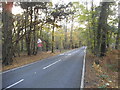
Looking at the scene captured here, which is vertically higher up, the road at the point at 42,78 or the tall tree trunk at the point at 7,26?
the tall tree trunk at the point at 7,26

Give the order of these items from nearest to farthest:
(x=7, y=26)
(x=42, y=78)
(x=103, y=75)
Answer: (x=42, y=78) → (x=103, y=75) → (x=7, y=26)

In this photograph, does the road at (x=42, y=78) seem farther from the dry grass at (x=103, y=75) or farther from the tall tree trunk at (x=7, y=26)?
the tall tree trunk at (x=7, y=26)

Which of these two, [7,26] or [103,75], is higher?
[7,26]

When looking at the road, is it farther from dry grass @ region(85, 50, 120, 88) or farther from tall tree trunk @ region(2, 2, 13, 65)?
tall tree trunk @ region(2, 2, 13, 65)

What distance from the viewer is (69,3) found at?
20.0m

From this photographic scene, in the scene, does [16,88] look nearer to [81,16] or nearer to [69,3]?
[69,3]

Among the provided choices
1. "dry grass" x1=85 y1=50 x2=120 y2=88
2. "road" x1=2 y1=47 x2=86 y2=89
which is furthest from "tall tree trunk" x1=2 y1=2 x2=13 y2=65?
"dry grass" x1=85 y1=50 x2=120 y2=88

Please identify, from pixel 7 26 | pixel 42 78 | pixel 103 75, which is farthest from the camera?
pixel 7 26

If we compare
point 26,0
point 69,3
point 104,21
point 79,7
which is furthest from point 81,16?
point 26,0

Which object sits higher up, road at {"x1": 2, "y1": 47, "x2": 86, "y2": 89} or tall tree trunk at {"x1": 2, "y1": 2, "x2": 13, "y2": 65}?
tall tree trunk at {"x1": 2, "y1": 2, "x2": 13, "y2": 65}

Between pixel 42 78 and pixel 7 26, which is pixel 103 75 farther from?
pixel 7 26

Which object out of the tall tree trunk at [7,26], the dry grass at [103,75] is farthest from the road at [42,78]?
the tall tree trunk at [7,26]

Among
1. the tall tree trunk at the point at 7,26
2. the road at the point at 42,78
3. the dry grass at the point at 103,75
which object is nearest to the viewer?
the road at the point at 42,78

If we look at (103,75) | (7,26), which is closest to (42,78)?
(103,75)
